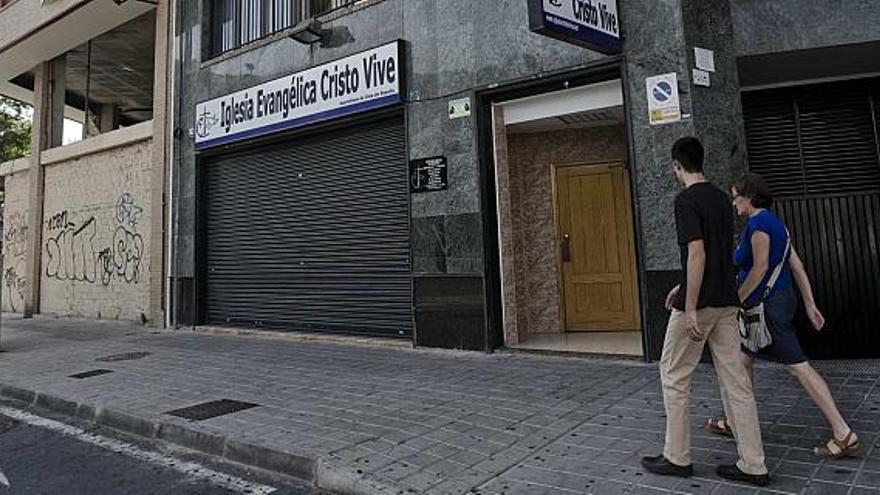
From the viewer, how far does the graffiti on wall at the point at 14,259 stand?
52.7 ft

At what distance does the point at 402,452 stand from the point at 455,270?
3.90 meters

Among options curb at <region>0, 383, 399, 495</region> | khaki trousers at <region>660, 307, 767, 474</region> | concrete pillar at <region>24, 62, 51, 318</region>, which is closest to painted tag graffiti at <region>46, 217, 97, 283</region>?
concrete pillar at <region>24, 62, 51, 318</region>

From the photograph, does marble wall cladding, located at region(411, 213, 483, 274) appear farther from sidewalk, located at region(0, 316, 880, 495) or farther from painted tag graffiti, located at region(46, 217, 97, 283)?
painted tag graffiti, located at region(46, 217, 97, 283)

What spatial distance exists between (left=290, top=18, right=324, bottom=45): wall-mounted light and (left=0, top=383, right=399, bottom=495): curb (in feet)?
20.4

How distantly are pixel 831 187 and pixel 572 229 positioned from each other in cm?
331

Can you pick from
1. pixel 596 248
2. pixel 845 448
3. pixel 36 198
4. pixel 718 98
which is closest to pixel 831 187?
pixel 718 98

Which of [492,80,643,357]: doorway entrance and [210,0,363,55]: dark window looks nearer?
[492,80,643,357]: doorway entrance

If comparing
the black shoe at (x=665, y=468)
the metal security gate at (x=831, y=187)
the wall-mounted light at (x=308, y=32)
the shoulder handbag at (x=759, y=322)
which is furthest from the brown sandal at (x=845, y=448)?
the wall-mounted light at (x=308, y=32)

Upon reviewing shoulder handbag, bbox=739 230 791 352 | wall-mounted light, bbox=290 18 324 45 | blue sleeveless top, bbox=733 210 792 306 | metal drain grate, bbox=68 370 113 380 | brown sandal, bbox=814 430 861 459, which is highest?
wall-mounted light, bbox=290 18 324 45

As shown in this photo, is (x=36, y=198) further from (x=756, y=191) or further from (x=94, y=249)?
(x=756, y=191)

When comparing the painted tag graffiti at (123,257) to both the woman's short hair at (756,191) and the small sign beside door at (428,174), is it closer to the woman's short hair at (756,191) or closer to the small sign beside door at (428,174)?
the small sign beside door at (428,174)

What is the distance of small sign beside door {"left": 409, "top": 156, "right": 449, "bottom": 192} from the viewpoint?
7.71m

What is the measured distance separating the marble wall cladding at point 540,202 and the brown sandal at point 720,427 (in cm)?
452

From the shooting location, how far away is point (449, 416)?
4590 mm
